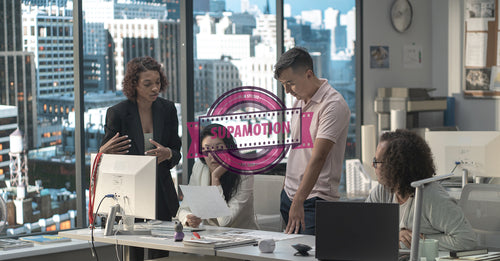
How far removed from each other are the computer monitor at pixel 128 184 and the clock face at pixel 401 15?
4.41 meters

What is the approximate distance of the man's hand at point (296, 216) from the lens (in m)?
3.43

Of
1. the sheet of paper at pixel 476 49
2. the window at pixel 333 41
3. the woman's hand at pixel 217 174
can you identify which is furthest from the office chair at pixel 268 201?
the sheet of paper at pixel 476 49

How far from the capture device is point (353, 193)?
595cm

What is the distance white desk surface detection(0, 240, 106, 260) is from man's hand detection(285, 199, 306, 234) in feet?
6.30

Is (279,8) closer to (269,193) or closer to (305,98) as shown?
(269,193)

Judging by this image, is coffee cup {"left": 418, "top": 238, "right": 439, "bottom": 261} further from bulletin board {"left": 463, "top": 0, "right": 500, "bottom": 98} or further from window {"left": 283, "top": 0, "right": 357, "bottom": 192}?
bulletin board {"left": 463, "top": 0, "right": 500, "bottom": 98}

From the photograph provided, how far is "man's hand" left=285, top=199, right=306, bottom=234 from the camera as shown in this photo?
11.2ft

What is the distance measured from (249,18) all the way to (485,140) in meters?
2.47

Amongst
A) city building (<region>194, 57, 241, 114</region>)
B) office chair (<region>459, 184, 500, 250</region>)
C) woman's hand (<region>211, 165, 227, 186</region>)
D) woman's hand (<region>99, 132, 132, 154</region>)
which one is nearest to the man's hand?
woman's hand (<region>211, 165, 227, 186</region>)

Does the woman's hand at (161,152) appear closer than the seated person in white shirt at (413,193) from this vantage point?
No

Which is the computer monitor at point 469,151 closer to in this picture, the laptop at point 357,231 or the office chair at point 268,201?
the office chair at point 268,201

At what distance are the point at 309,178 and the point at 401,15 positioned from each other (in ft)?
14.5

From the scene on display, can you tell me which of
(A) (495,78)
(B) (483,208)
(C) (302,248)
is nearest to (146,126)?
(C) (302,248)

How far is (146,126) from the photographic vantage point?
4070 mm
